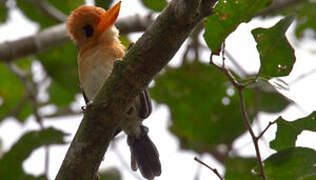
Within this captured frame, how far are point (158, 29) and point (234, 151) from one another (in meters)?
2.41

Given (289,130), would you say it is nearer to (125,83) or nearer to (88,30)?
(125,83)

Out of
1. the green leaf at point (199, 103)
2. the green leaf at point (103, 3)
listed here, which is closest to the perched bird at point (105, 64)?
the green leaf at point (103, 3)

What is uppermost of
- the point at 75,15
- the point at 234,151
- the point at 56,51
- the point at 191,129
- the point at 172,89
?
the point at 56,51

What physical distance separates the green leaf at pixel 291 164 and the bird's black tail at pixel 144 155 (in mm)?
1518

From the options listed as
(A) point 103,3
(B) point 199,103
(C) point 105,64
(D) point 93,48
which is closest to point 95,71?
(C) point 105,64

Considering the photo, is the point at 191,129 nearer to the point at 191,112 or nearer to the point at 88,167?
the point at 191,112

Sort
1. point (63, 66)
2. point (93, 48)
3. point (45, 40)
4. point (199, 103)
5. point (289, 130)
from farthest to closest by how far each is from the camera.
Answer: point (63, 66) → point (199, 103) → point (45, 40) → point (93, 48) → point (289, 130)

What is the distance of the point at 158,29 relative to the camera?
7.77 ft

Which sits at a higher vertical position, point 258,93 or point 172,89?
point 172,89

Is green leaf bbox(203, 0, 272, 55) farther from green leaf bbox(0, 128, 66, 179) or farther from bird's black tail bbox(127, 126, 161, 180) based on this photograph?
bird's black tail bbox(127, 126, 161, 180)

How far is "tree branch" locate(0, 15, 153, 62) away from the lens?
14.4 feet

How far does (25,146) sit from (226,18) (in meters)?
1.60

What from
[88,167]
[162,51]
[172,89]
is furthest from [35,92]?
[162,51]

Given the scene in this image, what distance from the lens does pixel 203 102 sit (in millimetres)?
4840
